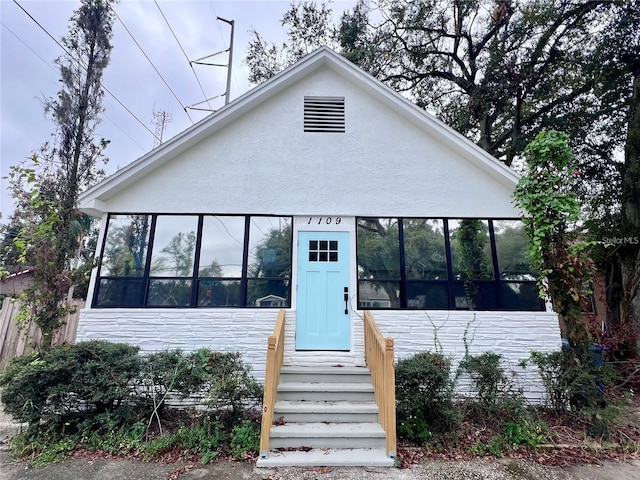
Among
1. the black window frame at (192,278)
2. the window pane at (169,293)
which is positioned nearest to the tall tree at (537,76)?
the black window frame at (192,278)

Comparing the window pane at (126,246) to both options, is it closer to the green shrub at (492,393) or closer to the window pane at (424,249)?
the window pane at (424,249)

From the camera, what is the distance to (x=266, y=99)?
6449 mm

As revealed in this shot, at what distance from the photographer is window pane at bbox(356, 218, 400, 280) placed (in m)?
6.00

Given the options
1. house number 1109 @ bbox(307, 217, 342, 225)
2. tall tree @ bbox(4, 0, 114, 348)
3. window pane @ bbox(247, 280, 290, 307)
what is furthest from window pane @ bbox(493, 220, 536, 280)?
tall tree @ bbox(4, 0, 114, 348)

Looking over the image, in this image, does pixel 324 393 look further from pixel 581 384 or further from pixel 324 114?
pixel 324 114

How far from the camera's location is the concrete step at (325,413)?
168 inches

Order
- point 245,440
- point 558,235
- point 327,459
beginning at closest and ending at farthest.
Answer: point 327,459 < point 245,440 < point 558,235

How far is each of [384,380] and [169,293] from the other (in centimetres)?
419

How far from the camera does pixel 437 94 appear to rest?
11.8m

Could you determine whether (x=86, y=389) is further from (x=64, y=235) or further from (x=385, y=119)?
(x=385, y=119)

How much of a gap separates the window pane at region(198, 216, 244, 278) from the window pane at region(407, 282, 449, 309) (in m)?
3.36

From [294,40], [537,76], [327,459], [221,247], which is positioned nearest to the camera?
[327,459]

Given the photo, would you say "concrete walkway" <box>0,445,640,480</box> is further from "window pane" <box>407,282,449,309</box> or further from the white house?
"window pane" <box>407,282,449,309</box>


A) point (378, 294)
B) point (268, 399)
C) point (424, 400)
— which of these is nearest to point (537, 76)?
point (378, 294)
